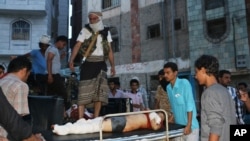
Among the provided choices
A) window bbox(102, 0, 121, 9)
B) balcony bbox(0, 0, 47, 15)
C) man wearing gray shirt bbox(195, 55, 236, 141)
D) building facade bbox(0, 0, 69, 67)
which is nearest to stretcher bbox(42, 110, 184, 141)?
man wearing gray shirt bbox(195, 55, 236, 141)

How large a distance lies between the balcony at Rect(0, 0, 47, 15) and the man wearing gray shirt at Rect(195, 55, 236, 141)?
61.1 feet

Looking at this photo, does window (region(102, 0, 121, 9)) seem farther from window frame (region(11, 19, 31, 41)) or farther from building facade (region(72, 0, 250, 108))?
window frame (region(11, 19, 31, 41))

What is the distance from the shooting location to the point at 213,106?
3020 millimetres

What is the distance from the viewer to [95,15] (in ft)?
15.1

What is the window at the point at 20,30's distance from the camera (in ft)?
67.1

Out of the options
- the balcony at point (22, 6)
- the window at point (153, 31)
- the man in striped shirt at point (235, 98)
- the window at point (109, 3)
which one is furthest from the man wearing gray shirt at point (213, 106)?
the balcony at point (22, 6)

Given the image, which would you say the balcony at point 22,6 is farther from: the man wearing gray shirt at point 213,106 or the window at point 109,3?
the man wearing gray shirt at point 213,106

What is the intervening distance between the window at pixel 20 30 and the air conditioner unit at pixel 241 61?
14160 millimetres

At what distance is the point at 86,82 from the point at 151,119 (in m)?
1.64

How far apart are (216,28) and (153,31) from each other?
4.20 metres

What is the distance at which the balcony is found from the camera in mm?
19719

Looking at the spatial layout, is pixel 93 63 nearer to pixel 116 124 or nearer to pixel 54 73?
pixel 54 73

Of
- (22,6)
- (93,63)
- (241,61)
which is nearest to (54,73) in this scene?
(93,63)

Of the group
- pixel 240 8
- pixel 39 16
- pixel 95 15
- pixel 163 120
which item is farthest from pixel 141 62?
pixel 163 120
